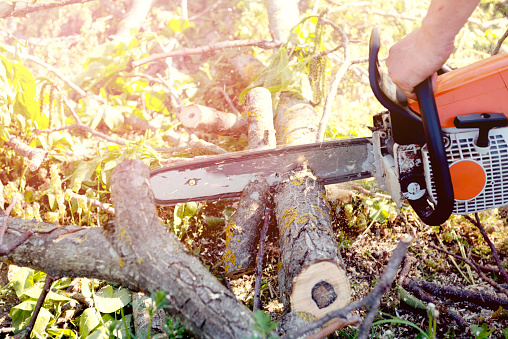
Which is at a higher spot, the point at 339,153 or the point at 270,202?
the point at 339,153

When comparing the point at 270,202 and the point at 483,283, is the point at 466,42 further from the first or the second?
the point at 270,202

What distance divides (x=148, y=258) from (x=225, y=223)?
3.48ft

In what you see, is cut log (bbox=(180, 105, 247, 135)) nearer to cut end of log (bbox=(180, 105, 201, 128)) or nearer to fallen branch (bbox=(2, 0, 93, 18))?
cut end of log (bbox=(180, 105, 201, 128))

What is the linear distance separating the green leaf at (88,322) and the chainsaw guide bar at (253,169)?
2.31 ft

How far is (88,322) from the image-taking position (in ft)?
Answer: 5.75

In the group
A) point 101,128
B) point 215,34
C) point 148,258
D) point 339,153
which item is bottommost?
point 148,258

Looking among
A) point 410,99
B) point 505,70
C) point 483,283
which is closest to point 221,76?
point 410,99

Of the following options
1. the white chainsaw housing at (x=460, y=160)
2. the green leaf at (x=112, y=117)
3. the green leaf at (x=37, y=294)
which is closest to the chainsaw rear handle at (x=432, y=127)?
the white chainsaw housing at (x=460, y=160)

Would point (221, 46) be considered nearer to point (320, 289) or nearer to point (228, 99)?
point (228, 99)

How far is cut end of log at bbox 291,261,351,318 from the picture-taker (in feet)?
4.94

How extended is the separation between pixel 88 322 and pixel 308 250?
1.18 metres

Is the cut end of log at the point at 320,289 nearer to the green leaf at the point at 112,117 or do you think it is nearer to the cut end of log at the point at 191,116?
the cut end of log at the point at 191,116

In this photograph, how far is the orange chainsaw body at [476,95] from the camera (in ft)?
5.33

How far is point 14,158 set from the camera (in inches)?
107
